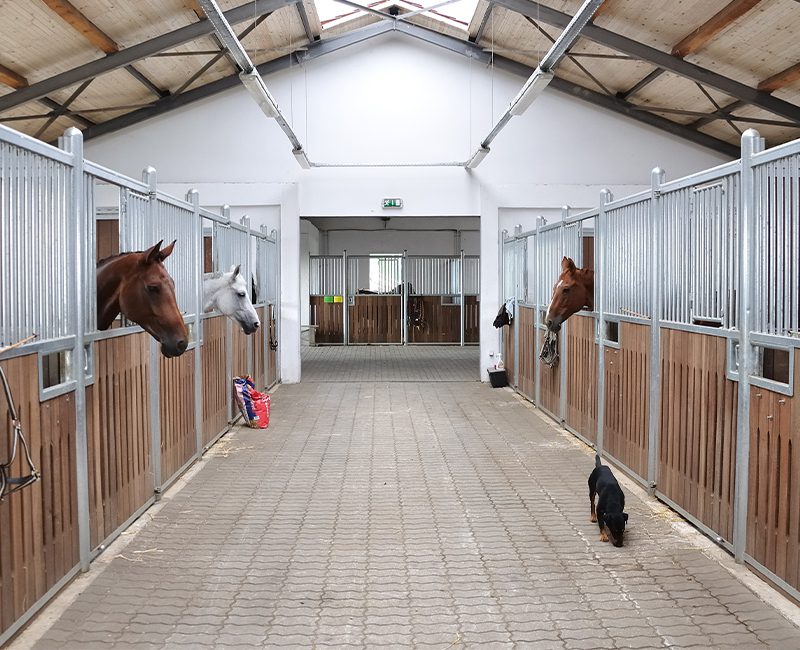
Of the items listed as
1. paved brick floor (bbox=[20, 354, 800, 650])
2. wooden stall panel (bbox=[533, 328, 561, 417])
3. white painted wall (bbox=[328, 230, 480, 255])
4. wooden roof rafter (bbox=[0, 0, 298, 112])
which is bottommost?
paved brick floor (bbox=[20, 354, 800, 650])

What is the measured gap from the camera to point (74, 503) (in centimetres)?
291

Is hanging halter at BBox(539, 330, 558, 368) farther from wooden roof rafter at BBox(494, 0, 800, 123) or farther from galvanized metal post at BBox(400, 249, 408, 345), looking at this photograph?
galvanized metal post at BBox(400, 249, 408, 345)

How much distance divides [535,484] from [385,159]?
664 cm

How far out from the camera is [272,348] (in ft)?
29.0

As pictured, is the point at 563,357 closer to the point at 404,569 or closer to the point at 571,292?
the point at 571,292

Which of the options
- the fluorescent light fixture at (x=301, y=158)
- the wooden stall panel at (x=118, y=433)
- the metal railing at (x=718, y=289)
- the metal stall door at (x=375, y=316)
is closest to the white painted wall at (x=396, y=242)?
the metal stall door at (x=375, y=316)

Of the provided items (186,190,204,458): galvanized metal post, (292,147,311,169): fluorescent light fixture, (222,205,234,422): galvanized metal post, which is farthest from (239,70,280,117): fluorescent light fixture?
(292,147,311,169): fluorescent light fixture

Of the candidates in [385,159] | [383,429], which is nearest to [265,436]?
[383,429]

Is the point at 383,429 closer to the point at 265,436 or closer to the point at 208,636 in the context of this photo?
the point at 265,436

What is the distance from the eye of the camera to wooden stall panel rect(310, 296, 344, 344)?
15.9 meters

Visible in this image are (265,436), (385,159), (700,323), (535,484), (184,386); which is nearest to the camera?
(700,323)

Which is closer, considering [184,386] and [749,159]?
[749,159]

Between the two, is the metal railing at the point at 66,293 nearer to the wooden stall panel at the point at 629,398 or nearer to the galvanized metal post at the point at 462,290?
the wooden stall panel at the point at 629,398

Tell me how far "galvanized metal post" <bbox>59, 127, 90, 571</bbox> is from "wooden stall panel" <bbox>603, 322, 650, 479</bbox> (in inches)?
121
